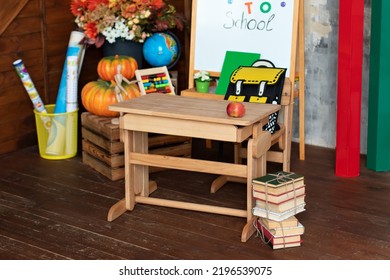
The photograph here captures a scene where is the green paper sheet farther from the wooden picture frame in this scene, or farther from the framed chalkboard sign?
the wooden picture frame

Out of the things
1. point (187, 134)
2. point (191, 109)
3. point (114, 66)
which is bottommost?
point (187, 134)

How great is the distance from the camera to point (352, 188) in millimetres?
4582

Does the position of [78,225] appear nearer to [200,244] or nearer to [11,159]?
[200,244]

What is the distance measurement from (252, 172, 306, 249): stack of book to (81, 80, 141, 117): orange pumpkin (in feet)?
4.67

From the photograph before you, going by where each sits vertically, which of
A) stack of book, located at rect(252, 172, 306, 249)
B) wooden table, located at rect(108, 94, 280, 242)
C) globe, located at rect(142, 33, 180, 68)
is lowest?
stack of book, located at rect(252, 172, 306, 249)

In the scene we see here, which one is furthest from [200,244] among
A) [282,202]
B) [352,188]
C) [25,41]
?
[25,41]

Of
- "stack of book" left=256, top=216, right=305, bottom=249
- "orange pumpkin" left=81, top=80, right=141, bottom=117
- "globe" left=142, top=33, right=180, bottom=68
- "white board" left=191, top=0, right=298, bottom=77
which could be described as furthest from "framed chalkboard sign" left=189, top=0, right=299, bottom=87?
"stack of book" left=256, top=216, right=305, bottom=249

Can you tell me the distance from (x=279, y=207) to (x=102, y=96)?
5.36ft

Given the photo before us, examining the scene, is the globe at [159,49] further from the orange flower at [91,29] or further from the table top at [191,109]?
the table top at [191,109]

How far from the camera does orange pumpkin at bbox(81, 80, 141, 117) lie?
16.0ft

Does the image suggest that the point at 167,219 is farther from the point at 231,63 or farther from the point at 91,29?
the point at 91,29

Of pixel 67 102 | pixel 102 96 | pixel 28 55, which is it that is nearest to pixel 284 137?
pixel 102 96

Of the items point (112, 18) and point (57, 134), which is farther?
point (57, 134)

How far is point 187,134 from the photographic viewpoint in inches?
155
